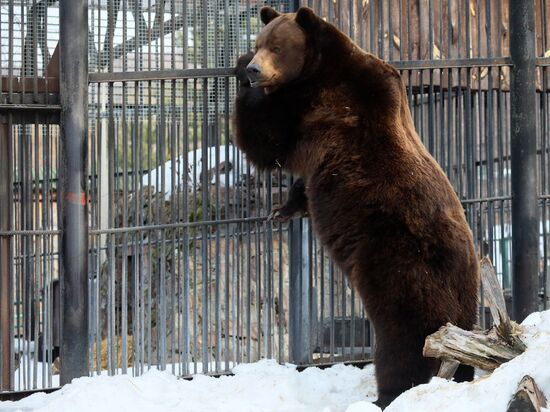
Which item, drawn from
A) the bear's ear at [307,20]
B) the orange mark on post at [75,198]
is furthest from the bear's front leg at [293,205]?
the orange mark on post at [75,198]

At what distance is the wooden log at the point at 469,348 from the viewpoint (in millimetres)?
4629

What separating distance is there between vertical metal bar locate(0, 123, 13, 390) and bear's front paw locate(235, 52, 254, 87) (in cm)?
154

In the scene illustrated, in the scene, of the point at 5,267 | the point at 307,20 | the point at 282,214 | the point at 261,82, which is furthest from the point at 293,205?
the point at 5,267

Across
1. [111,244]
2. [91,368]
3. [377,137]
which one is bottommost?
[91,368]

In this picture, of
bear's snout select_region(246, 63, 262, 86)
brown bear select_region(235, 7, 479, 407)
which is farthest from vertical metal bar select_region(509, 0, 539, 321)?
bear's snout select_region(246, 63, 262, 86)

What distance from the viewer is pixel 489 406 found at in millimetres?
3766

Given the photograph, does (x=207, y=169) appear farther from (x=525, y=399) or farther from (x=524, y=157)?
(x=525, y=399)

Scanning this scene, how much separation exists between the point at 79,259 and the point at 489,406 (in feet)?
10.0

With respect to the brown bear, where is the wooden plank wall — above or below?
above

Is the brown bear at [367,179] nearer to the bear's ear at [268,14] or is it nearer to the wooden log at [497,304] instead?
the bear's ear at [268,14]

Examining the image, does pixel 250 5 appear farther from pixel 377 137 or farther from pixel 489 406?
pixel 489 406

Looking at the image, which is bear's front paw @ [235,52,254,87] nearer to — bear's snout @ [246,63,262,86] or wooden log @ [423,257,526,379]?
bear's snout @ [246,63,262,86]

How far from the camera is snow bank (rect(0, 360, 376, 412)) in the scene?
5.23 m

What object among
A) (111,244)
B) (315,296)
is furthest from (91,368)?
(315,296)
